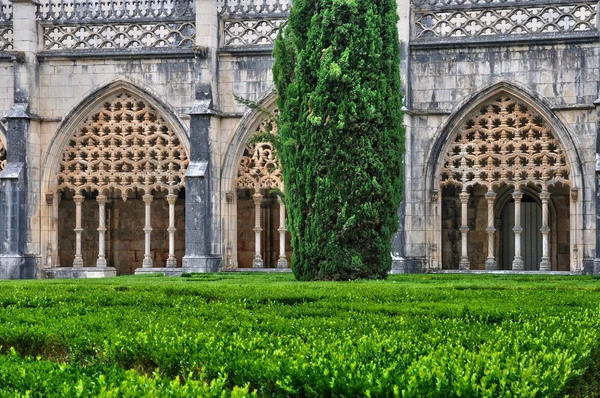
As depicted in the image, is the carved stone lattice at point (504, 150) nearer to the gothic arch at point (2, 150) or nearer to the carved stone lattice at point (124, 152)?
the carved stone lattice at point (124, 152)

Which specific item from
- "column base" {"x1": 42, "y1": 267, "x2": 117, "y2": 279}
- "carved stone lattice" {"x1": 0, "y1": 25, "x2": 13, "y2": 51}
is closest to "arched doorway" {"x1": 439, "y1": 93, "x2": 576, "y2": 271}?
"column base" {"x1": 42, "y1": 267, "x2": 117, "y2": 279}

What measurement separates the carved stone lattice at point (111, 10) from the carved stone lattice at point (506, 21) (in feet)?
15.2

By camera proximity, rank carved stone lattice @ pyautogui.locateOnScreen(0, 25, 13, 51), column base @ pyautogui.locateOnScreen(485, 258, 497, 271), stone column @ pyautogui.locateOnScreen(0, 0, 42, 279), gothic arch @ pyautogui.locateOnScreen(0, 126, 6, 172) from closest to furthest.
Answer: column base @ pyautogui.locateOnScreen(485, 258, 497, 271)
stone column @ pyautogui.locateOnScreen(0, 0, 42, 279)
gothic arch @ pyautogui.locateOnScreen(0, 126, 6, 172)
carved stone lattice @ pyautogui.locateOnScreen(0, 25, 13, 51)

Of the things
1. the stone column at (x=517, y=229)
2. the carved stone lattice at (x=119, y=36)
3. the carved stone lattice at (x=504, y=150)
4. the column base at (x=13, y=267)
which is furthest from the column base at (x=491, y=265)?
the column base at (x=13, y=267)

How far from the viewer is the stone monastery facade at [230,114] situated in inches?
722

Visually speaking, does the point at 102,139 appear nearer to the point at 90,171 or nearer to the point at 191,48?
the point at 90,171

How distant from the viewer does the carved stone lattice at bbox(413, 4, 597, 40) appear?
59.9 feet

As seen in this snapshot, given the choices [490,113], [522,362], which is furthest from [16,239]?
[522,362]

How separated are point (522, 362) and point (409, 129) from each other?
13.9m

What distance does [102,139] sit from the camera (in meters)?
20.4

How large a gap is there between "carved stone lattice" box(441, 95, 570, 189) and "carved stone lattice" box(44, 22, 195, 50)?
5.60 metres

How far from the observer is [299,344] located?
5988 mm

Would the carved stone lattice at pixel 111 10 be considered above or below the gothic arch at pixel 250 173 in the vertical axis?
above

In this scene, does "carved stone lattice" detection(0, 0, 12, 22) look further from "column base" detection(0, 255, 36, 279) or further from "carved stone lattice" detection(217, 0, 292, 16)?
"column base" detection(0, 255, 36, 279)
